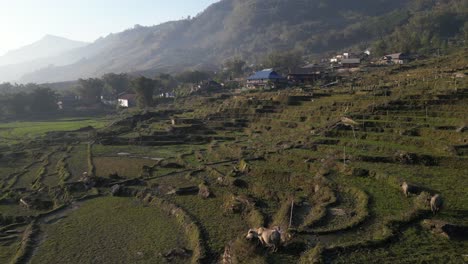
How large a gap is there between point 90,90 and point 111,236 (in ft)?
349

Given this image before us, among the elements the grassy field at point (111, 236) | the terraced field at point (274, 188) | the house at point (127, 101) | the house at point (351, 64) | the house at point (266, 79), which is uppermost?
the house at point (351, 64)

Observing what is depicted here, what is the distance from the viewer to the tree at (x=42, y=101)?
101 m

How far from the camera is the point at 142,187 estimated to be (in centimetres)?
2997

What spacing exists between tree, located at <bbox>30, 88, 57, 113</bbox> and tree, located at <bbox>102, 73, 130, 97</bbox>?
978 inches

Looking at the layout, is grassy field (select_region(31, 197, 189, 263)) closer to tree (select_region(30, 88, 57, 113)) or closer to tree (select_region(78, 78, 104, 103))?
tree (select_region(30, 88, 57, 113))

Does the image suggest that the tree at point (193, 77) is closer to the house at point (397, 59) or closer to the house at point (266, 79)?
the house at point (266, 79)

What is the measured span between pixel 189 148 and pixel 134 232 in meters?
23.7

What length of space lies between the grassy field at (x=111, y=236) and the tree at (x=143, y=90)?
6480 centimetres

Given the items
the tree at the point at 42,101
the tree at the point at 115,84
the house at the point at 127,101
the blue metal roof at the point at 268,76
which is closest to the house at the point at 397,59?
the blue metal roof at the point at 268,76

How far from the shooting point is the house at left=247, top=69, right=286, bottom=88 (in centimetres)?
7471

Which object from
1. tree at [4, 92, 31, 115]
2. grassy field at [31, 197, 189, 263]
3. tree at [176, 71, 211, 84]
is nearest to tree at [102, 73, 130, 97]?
tree at [176, 71, 211, 84]

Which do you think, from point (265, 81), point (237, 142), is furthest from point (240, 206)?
point (265, 81)

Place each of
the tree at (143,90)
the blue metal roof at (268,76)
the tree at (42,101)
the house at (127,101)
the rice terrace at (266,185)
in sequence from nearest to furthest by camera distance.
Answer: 1. the rice terrace at (266,185)
2. the blue metal roof at (268,76)
3. the tree at (143,90)
4. the tree at (42,101)
5. the house at (127,101)

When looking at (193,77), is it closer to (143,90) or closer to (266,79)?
(143,90)
